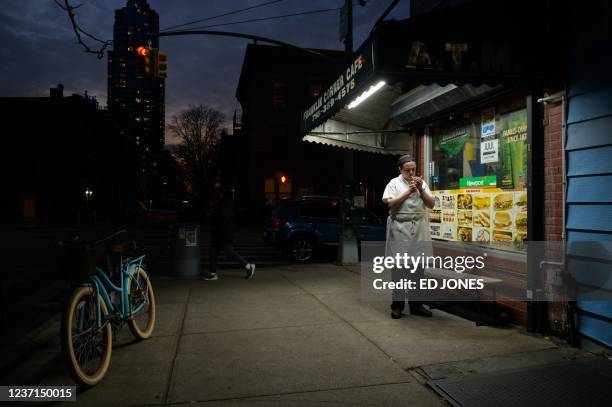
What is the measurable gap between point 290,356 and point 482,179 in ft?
12.7

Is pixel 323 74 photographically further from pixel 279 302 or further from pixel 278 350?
pixel 278 350

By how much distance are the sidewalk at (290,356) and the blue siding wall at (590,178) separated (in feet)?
1.47

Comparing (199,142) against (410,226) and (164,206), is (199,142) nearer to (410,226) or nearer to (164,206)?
(164,206)

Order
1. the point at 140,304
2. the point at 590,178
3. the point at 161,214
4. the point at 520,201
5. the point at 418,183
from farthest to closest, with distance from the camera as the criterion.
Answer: the point at 161,214
the point at 520,201
the point at 418,183
the point at 140,304
the point at 590,178

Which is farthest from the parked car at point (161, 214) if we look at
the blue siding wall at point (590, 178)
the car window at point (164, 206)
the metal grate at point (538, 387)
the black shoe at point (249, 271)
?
the metal grate at point (538, 387)

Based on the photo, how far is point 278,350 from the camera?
485 cm

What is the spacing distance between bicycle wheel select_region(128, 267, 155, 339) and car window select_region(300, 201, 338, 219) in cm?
781

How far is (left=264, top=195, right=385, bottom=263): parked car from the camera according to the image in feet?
42.5

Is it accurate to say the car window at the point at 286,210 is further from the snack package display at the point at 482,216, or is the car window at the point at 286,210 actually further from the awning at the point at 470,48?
the awning at the point at 470,48

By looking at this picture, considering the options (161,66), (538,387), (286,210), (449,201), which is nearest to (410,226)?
(449,201)

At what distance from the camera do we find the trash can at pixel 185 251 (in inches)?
396

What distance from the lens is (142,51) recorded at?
13.8m

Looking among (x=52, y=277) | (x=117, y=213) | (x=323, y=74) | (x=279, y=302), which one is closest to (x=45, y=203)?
(x=117, y=213)

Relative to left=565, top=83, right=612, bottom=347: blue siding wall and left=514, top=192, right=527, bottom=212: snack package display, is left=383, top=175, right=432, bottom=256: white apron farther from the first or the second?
left=565, top=83, right=612, bottom=347: blue siding wall
